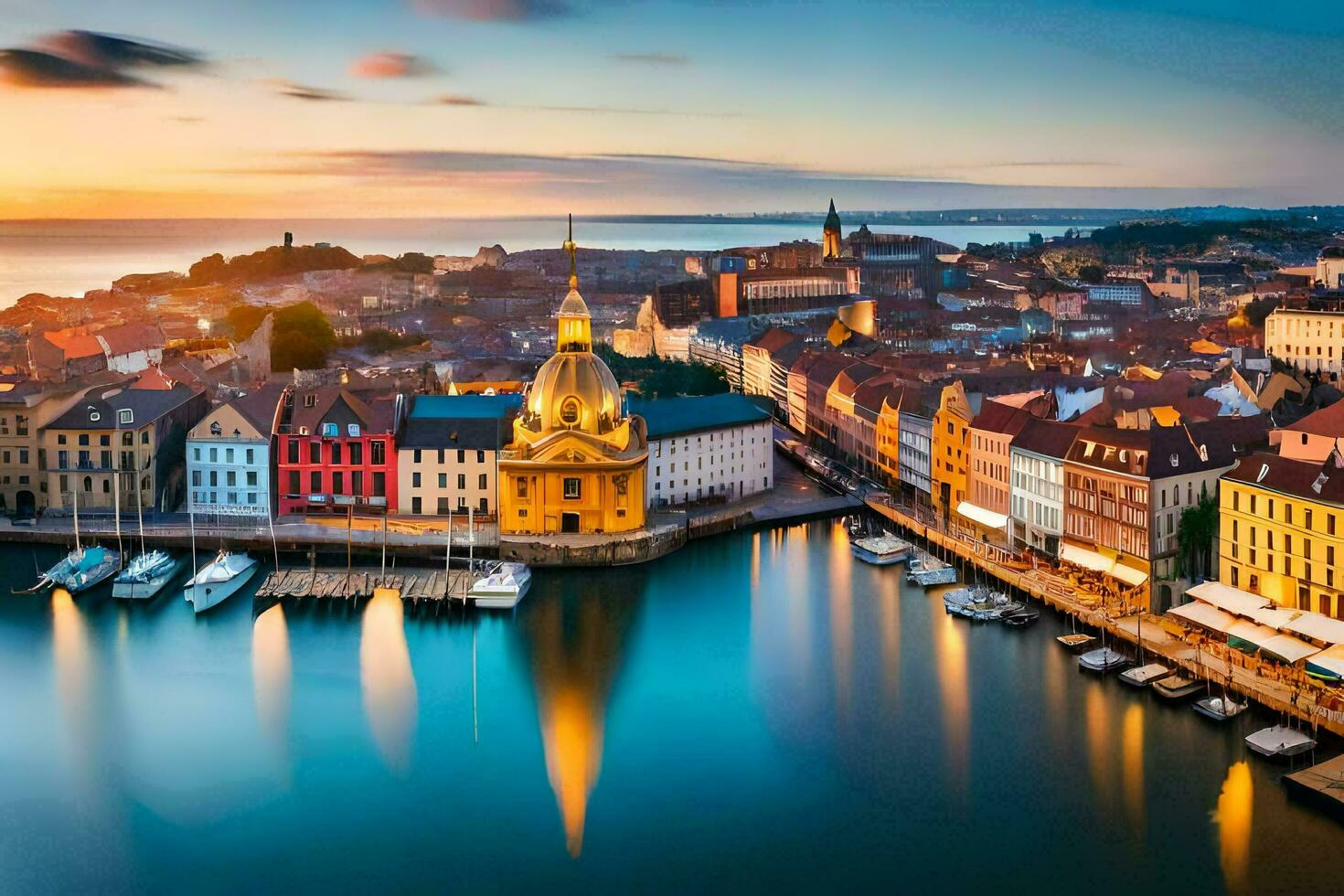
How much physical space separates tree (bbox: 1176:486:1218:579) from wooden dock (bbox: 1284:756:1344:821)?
5.59 metres

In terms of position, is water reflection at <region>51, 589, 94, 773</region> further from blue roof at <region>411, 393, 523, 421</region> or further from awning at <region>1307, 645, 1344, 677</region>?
awning at <region>1307, 645, 1344, 677</region>

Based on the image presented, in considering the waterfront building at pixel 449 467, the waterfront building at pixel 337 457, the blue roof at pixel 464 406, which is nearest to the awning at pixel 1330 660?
the waterfront building at pixel 449 467

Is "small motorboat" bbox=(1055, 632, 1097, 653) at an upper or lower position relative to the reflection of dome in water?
lower

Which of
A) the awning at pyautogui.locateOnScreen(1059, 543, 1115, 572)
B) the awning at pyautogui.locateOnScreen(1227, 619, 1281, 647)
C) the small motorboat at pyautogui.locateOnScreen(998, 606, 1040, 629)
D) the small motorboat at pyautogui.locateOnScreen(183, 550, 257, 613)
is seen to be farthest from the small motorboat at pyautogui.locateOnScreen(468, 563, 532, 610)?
the awning at pyautogui.locateOnScreen(1227, 619, 1281, 647)

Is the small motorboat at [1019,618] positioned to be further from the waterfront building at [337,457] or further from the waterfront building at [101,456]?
the waterfront building at [101,456]

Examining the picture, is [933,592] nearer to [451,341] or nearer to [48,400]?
[48,400]

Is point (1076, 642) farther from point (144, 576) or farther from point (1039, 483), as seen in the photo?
point (144, 576)

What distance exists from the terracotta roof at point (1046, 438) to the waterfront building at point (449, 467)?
866 centimetres

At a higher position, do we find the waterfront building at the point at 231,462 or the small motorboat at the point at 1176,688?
the waterfront building at the point at 231,462

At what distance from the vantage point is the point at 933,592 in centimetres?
2261

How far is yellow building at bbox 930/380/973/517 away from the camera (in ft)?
85.2

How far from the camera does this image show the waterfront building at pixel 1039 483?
22547 millimetres

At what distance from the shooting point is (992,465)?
2475 cm

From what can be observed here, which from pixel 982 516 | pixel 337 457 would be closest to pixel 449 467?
pixel 337 457
